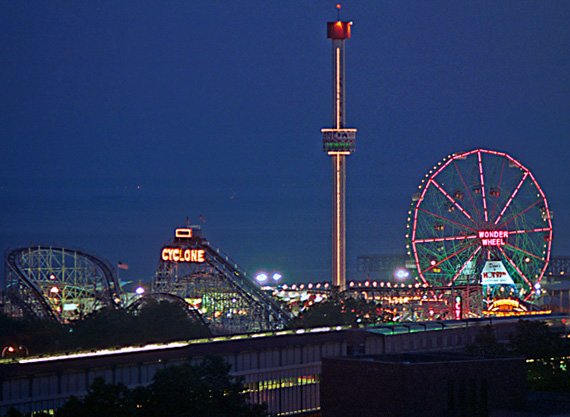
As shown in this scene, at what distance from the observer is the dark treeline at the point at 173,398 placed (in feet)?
119

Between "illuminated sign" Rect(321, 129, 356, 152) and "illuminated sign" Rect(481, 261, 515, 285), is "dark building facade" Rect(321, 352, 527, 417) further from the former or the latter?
"illuminated sign" Rect(321, 129, 356, 152)

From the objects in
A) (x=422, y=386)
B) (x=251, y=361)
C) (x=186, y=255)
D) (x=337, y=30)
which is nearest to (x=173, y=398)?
(x=422, y=386)

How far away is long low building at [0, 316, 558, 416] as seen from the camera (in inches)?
1735

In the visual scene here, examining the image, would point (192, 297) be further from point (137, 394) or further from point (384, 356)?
point (137, 394)

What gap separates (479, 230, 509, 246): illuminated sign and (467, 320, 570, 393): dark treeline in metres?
36.8

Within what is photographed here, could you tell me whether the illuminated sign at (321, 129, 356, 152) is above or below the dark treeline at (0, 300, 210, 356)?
above

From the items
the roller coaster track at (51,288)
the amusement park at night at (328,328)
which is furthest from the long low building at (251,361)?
the roller coaster track at (51,288)

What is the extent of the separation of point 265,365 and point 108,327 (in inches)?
861

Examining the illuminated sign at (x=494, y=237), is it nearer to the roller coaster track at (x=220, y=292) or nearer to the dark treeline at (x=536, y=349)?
the roller coaster track at (x=220, y=292)

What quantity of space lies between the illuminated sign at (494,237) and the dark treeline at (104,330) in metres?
37.9

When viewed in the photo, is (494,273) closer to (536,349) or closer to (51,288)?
(536,349)

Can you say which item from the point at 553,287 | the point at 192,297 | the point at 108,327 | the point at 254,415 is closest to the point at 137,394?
the point at 254,415

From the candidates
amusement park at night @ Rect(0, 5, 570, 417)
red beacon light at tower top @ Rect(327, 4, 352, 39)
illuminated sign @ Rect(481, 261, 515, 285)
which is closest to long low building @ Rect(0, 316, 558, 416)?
amusement park at night @ Rect(0, 5, 570, 417)

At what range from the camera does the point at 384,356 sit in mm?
47656
